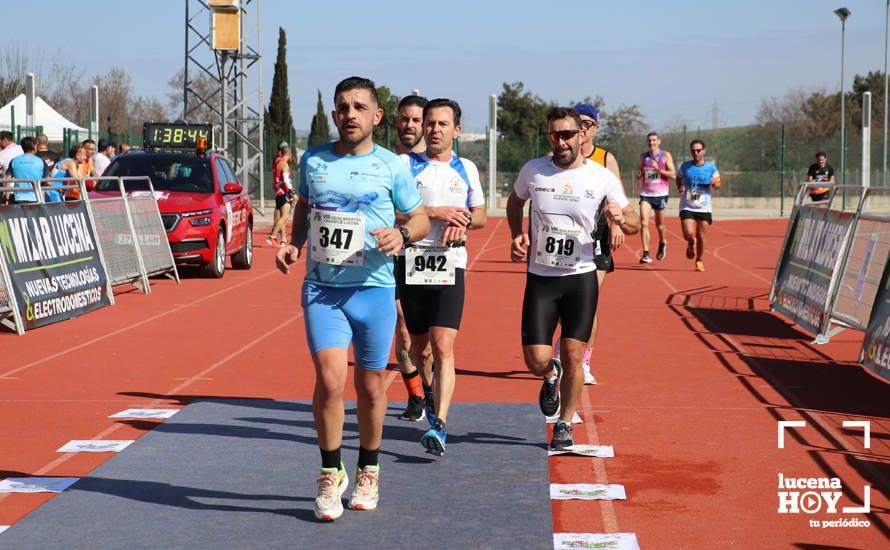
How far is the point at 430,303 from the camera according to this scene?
7805 millimetres

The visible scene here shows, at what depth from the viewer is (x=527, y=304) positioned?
305 inches

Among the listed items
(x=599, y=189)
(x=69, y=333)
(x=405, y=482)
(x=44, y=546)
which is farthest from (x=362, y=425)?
(x=69, y=333)

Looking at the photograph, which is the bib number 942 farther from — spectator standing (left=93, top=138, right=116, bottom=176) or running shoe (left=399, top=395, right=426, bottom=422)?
spectator standing (left=93, top=138, right=116, bottom=176)

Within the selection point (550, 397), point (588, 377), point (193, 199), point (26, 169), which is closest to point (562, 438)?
point (550, 397)

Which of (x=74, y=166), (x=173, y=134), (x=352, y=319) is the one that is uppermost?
(x=173, y=134)

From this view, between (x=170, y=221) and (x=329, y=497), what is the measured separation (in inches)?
513

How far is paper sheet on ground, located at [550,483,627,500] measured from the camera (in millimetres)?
6523

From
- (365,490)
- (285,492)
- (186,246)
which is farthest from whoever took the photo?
(186,246)

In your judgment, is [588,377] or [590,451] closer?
[590,451]

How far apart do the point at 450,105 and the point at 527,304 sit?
1.37 metres

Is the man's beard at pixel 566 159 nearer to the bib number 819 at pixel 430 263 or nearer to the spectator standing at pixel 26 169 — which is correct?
the bib number 819 at pixel 430 263

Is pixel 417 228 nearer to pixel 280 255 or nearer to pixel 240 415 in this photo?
pixel 280 255

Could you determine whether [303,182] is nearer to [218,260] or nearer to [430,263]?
[430,263]

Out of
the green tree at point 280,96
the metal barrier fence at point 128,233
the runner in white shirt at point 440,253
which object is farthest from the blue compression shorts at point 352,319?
the green tree at point 280,96
